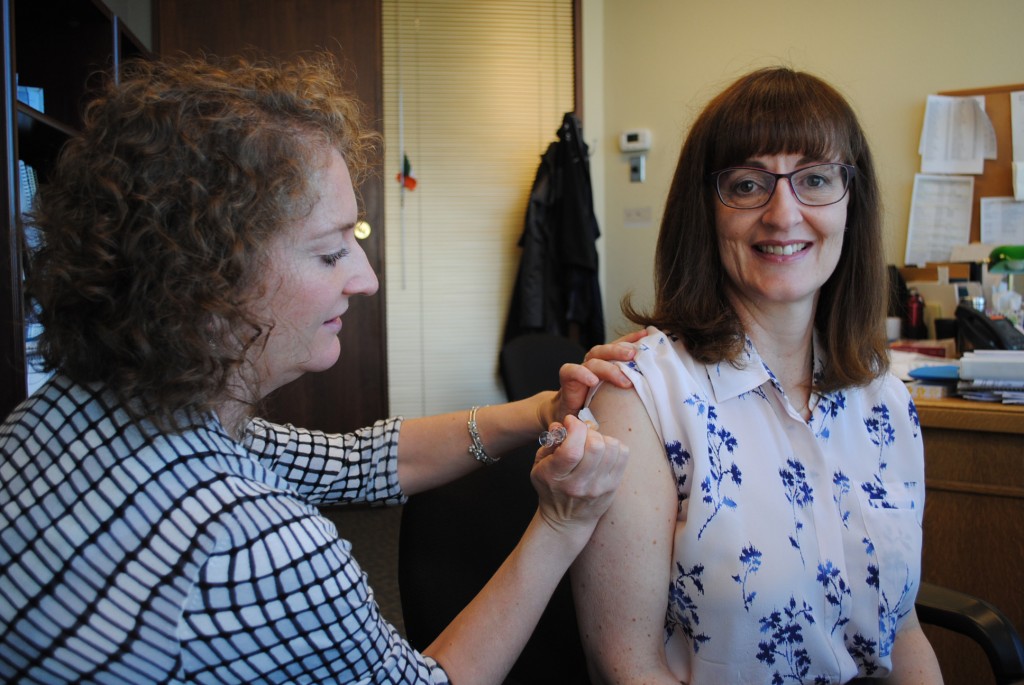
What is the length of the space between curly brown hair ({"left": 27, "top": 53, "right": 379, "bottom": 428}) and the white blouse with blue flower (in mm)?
550

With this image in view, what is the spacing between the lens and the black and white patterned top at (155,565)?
634 millimetres

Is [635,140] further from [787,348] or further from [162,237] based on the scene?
[162,237]

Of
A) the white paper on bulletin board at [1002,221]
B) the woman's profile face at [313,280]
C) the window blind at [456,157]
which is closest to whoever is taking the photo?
the woman's profile face at [313,280]

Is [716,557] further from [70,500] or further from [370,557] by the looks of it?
[370,557]

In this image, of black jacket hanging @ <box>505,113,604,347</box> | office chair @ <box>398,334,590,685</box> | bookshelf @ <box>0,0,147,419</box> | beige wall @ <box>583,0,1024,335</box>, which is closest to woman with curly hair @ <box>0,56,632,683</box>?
office chair @ <box>398,334,590,685</box>

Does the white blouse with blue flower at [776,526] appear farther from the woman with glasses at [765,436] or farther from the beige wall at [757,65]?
the beige wall at [757,65]

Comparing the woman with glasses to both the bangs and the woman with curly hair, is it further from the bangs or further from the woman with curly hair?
the woman with curly hair

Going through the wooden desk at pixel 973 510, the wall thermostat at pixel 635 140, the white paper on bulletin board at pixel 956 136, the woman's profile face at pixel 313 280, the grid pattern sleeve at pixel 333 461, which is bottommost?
the wooden desk at pixel 973 510

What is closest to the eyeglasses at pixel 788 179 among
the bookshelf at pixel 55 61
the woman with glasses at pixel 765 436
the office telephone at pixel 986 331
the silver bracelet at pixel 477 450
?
the woman with glasses at pixel 765 436

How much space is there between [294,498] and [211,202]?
12.4 inches

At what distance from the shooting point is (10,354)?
1762mm

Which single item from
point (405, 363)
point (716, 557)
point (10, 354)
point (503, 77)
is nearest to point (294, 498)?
point (716, 557)

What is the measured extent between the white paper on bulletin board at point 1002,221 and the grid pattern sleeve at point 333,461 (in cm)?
272

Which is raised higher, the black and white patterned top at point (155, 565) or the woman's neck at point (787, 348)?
the woman's neck at point (787, 348)
